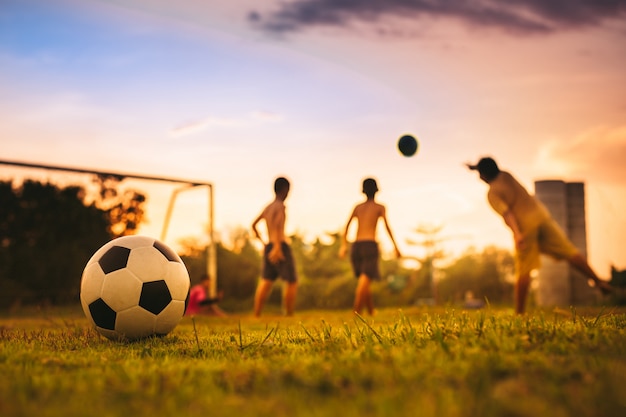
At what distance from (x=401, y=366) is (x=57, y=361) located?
6.41 feet

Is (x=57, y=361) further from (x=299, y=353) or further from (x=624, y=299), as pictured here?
(x=624, y=299)

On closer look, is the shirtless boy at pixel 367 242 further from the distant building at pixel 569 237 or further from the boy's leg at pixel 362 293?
the distant building at pixel 569 237

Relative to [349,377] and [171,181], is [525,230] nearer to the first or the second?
[349,377]

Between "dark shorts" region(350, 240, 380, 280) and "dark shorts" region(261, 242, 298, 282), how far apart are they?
3.24 ft

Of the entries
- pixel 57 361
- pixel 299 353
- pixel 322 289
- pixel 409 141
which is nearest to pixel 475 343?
pixel 299 353

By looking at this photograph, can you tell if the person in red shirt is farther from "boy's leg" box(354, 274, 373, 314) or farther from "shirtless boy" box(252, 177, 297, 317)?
"boy's leg" box(354, 274, 373, 314)

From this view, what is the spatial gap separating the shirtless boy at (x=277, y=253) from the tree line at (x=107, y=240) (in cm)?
805

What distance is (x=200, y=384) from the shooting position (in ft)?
8.71

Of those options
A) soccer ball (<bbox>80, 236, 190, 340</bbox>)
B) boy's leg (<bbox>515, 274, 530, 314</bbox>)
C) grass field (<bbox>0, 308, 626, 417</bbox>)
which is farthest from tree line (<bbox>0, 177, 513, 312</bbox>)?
grass field (<bbox>0, 308, 626, 417</bbox>)

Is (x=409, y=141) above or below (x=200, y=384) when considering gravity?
above

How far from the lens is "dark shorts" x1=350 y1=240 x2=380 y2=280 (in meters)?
9.09

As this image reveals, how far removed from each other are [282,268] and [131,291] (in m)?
4.89

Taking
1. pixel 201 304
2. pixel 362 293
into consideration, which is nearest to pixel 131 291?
pixel 362 293

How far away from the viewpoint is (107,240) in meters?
20.8
